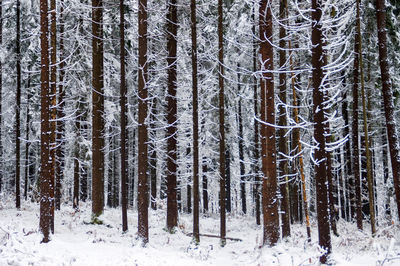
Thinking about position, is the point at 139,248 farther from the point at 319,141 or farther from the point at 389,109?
the point at 389,109

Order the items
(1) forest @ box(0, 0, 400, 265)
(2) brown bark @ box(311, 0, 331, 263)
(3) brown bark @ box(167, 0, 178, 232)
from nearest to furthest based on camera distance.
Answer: (2) brown bark @ box(311, 0, 331, 263)
(1) forest @ box(0, 0, 400, 265)
(3) brown bark @ box(167, 0, 178, 232)

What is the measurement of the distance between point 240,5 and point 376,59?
857cm

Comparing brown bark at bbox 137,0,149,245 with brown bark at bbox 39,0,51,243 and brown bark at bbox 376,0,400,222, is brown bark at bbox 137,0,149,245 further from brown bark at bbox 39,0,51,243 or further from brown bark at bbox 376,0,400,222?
brown bark at bbox 376,0,400,222

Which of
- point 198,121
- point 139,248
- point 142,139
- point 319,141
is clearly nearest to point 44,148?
point 142,139

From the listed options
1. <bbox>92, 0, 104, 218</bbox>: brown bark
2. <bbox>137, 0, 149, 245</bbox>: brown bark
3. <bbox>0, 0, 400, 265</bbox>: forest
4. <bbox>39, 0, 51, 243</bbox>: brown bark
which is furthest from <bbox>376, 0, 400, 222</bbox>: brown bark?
<bbox>39, 0, 51, 243</bbox>: brown bark

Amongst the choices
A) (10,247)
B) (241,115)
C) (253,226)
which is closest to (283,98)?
(253,226)

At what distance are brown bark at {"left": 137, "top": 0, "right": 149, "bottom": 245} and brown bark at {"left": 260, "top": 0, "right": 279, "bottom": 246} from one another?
4225mm

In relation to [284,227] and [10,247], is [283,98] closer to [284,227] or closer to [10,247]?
[284,227]

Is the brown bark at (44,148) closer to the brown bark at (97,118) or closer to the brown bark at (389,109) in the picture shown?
the brown bark at (97,118)

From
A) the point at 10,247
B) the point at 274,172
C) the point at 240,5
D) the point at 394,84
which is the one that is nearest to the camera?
the point at 10,247

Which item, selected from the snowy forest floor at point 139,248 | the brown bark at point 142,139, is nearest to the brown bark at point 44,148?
the snowy forest floor at point 139,248

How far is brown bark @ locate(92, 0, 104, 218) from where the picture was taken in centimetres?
1511

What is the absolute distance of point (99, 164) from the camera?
15.2 m

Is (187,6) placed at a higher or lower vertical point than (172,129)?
higher
